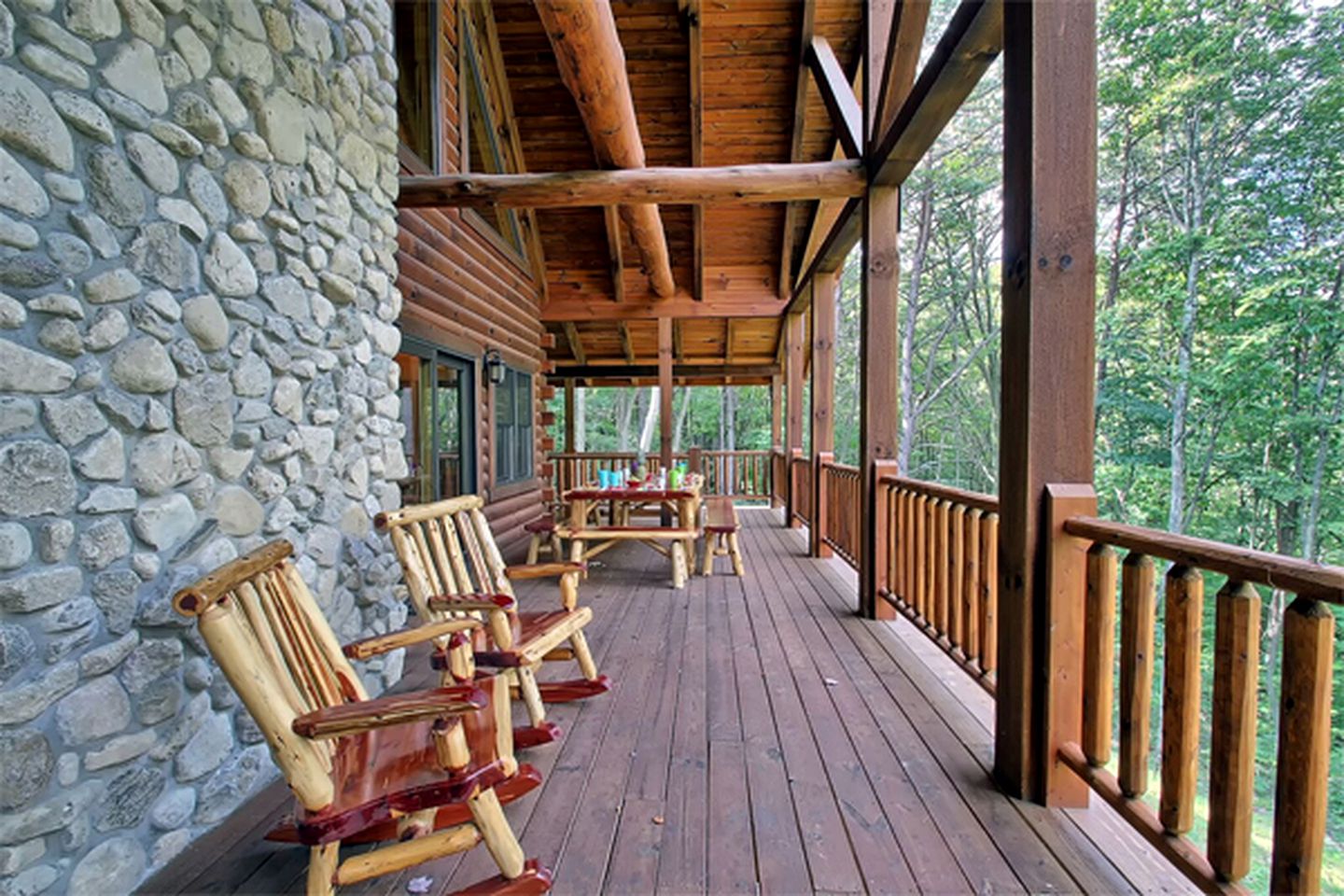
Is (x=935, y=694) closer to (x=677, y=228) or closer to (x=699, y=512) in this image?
(x=699, y=512)

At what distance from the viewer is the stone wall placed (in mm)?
1348

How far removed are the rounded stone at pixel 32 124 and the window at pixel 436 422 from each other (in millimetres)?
2654

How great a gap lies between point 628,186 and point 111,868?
3.76 m

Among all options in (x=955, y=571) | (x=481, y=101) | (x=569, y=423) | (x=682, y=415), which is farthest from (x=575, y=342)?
(x=682, y=415)

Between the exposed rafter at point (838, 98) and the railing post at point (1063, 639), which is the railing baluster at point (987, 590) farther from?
the exposed rafter at point (838, 98)

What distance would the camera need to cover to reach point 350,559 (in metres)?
2.54

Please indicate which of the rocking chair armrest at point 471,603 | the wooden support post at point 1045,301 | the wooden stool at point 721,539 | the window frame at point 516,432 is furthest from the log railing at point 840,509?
the window frame at point 516,432

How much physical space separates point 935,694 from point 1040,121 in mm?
2281

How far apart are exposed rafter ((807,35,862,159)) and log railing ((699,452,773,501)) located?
6.72 metres

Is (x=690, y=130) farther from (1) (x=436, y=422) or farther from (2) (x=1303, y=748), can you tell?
(2) (x=1303, y=748)

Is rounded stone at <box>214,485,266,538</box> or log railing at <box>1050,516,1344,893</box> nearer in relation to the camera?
log railing at <box>1050,516,1344,893</box>

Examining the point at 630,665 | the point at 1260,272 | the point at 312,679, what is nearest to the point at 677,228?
the point at 630,665

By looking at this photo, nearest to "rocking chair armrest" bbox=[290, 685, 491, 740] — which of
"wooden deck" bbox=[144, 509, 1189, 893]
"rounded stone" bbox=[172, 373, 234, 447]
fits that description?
"wooden deck" bbox=[144, 509, 1189, 893]

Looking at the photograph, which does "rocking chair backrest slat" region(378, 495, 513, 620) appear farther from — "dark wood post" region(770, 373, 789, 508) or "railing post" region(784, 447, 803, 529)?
"dark wood post" region(770, 373, 789, 508)
